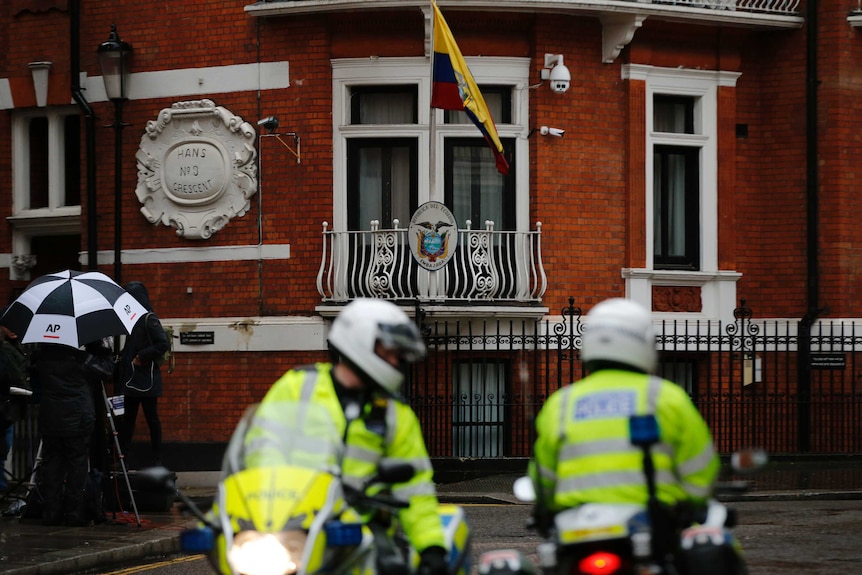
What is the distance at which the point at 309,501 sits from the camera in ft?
17.5

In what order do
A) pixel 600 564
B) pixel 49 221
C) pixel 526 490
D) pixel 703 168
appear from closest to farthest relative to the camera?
pixel 600 564
pixel 526 490
pixel 703 168
pixel 49 221

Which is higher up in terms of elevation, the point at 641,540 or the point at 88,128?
the point at 88,128

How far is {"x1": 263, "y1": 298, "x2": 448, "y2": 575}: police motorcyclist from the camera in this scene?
228 inches

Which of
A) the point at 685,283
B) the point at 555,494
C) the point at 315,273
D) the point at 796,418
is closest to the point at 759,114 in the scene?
the point at 685,283

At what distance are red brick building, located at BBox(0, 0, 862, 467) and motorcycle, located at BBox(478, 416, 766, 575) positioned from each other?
12497 millimetres

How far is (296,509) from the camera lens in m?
5.30

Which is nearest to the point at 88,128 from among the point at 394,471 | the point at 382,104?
the point at 382,104

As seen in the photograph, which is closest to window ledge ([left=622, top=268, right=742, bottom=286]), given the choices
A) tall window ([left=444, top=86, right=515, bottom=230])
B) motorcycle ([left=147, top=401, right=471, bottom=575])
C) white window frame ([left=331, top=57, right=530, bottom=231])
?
white window frame ([left=331, top=57, right=530, bottom=231])

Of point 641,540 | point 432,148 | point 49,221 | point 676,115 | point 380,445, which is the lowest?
point 641,540

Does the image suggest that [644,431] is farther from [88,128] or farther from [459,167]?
[88,128]

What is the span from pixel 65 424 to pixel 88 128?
7.89 meters

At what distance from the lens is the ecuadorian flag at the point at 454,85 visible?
17594mm

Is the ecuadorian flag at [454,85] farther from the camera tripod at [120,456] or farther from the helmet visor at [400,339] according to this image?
Result: the helmet visor at [400,339]

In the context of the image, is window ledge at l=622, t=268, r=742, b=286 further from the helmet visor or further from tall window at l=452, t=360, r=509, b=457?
the helmet visor
